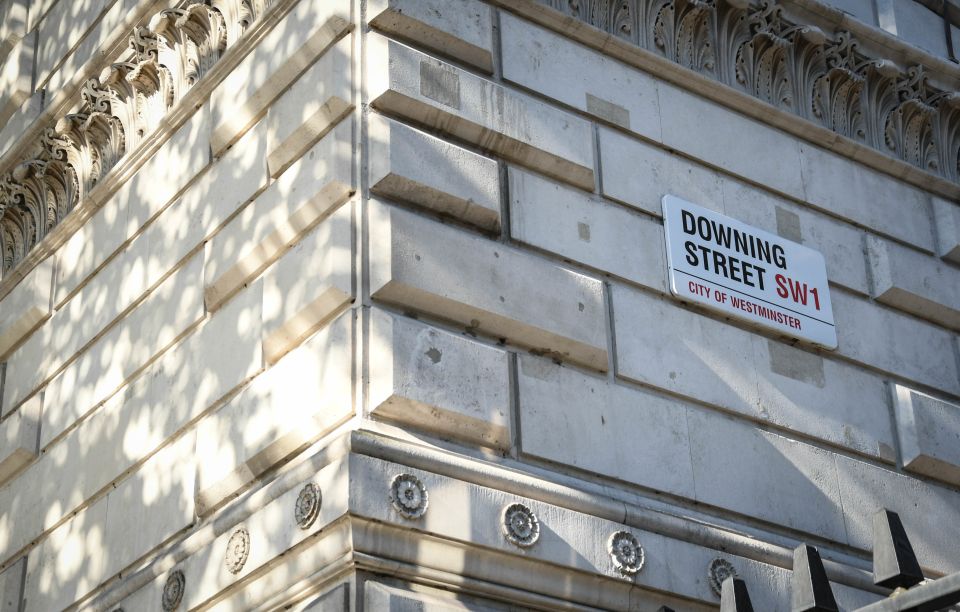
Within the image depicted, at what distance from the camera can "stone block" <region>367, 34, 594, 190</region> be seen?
428 inches

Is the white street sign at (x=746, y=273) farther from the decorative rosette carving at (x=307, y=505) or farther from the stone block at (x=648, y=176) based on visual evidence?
the decorative rosette carving at (x=307, y=505)

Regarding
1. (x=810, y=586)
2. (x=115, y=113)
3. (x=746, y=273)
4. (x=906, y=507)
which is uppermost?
(x=115, y=113)

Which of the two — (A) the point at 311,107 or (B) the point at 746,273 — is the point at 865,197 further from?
(A) the point at 311,107

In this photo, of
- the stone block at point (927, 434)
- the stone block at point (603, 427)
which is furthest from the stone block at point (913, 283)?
the stone block at point (603, 427)

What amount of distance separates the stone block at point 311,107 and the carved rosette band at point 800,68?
1.88 m

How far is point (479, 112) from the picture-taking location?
11172 mm

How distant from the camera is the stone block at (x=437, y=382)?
31.9 ft

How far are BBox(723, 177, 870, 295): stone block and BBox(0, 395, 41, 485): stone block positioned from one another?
224 inches

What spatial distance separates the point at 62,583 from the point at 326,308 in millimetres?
3469

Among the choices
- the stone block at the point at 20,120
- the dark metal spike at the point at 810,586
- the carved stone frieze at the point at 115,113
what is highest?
the stone block at the point at 20,120

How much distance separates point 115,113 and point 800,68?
5.63 meters

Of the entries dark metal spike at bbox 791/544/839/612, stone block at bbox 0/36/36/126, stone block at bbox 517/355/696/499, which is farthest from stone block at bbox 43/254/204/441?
dark metal spike at bbox 791/544/839/612

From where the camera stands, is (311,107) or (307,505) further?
(311,107)

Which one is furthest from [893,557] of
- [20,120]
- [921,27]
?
[20,120]
